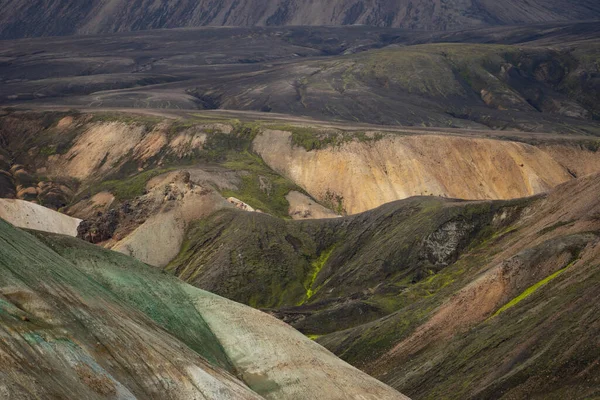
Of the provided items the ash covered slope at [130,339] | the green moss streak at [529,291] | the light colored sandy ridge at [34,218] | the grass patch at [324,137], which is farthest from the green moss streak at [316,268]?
the ash covered slope at [130,339]

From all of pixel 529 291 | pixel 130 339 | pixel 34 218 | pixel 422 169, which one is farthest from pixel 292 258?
pixel 130 339

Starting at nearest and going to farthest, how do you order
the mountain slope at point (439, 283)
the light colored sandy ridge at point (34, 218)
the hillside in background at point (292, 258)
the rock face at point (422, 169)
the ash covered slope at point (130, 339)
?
the ash covered slope at point (130, 339)
the hillside in background at point (292, 258)
the mountain slope at point (439, 283)
the light colored sandy ridge at point (34, 218)
the rock face at point (422, 169)

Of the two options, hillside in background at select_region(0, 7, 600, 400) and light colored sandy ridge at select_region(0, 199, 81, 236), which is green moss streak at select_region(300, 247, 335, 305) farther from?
light colored sandy ridge at select_region(0, 199, 81, 236)

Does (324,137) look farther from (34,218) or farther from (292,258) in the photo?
(34,218)

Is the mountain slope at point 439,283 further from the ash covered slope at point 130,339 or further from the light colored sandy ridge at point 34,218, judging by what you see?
the light colored sandy ridge at point 34,218

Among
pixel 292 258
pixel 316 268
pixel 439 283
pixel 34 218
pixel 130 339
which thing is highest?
pixel 130 339

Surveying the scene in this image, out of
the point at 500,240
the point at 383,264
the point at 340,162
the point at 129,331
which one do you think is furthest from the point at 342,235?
the point at 129,331

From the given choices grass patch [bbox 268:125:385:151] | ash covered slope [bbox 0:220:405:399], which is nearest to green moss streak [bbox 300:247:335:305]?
grass patch [bbox 268:125:385:151]
